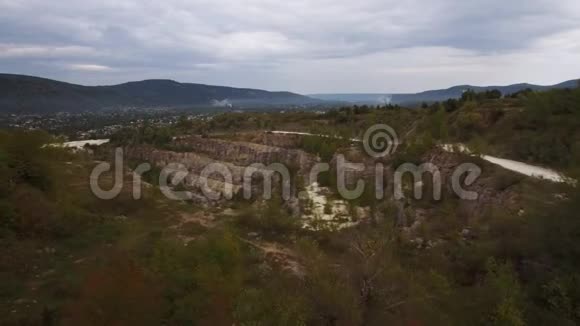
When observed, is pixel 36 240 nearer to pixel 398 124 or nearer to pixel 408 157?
pixel 408 157

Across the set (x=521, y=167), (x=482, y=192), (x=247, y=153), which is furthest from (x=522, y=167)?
(x=247, y=153)

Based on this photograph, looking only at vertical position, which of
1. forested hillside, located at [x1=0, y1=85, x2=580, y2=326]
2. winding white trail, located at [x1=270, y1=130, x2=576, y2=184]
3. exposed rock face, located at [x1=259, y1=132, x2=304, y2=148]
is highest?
winding white trail, located at [x1=270, y1=130, x2=576, y2=184]

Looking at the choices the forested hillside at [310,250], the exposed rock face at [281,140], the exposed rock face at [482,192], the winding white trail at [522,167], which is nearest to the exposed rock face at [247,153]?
the exposed rock face at [281,140]

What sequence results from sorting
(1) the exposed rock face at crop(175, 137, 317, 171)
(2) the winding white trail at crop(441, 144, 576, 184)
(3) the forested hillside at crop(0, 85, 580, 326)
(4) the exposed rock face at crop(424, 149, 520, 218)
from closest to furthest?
1. (3) the forested hillside at crop(0, 85, 580, 326)
2. (4) the exposed rock face at crop(424, 149, 520, 218)
3. (2) the winding white trail at crop(441, 144, 576, 184)
4. (1) the exposed rock face at crop(175, 137, 317, 171)

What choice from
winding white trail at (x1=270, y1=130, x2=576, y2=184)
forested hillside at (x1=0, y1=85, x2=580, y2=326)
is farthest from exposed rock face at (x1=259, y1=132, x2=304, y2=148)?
winding white trail at (x1=270, y1=130, x2=576, y2=184)

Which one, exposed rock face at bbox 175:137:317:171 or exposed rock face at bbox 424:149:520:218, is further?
exposed rock face at bbox 175:137:317:171

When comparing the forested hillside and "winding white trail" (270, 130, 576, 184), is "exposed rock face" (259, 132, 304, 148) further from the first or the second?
"winding white trail" (270, 130, 576, 184)

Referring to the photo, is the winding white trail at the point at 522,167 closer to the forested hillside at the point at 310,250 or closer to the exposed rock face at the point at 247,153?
the forested hillside at the point at 310,250

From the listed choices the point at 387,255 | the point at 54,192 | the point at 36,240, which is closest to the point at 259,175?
the point at 54,192

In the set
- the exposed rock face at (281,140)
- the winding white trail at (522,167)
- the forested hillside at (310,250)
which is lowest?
the forested hillside at (310,250)

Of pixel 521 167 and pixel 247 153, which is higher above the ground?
pixel 521 167

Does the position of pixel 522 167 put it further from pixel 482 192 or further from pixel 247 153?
pixel 247 153
